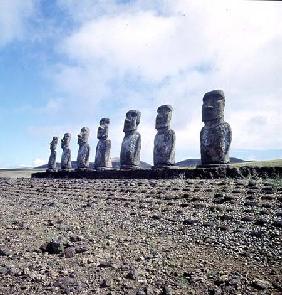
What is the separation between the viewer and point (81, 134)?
2983 centimetres

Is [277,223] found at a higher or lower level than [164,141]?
lower

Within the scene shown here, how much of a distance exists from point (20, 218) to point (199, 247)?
461cm

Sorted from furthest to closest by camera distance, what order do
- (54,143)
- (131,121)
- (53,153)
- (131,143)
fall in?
(54,143)
(53,153)
(131,121)
(131,143)

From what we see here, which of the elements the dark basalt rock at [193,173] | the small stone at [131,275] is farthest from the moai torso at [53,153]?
the small stone at [131,275]

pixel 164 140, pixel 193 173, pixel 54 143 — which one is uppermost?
pixel 54 143

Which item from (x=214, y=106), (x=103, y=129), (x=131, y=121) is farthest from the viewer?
(x=103, y=129)

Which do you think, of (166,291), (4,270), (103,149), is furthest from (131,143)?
(166,291)

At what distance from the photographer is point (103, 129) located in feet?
86.6

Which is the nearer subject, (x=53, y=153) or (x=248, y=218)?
(x=248, y=218)

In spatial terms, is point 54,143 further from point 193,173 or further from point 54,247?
point 54,247

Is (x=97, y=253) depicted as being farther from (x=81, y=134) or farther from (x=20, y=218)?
(x=81, y=134)

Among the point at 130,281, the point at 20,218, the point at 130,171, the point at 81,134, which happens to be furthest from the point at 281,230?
the point at 81,134

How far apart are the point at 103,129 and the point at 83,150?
10.3 ft

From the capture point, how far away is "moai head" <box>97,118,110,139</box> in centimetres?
2638
